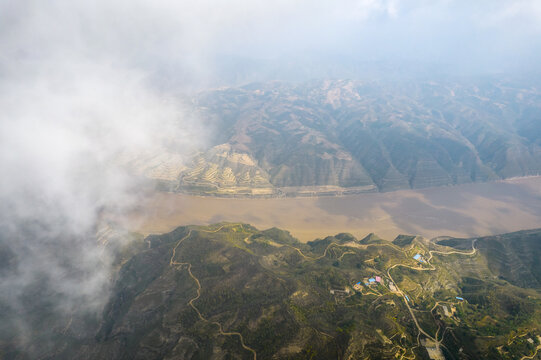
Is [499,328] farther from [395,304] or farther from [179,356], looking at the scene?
[179,356]

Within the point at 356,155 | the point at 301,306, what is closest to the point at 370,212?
the point at 356,155

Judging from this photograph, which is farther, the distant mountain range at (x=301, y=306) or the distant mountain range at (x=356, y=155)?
the distant mountain range at (x=356, y=155)

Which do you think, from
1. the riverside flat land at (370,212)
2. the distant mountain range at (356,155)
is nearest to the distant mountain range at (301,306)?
the riverside flat land at (370,212)

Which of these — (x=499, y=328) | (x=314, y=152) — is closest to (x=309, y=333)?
(x=499, y=328)

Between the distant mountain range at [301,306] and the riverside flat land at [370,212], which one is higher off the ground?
the distant mountain range at [301,306]

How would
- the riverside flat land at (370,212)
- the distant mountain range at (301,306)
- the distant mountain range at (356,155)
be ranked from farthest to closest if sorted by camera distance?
the distant mountain range at (356,155)
the riverside flat land at (370,212)
the distant mountain range at (301,306)

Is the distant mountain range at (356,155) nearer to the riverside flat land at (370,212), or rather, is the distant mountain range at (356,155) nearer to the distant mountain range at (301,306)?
the riverside flat land at (370,212)
